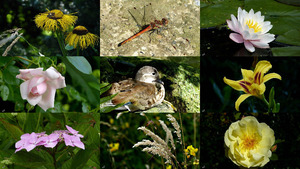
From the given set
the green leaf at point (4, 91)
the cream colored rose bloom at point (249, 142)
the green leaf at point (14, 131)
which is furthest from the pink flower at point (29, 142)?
the cream colored rose bloom at point (249, 142)

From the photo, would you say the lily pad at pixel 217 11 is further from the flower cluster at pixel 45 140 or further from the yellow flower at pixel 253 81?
the flower cluster at pixel 45 140

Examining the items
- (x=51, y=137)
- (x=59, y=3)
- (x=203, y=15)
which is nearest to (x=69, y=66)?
(x=59, y=3)

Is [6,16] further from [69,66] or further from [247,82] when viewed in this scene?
[247,82]

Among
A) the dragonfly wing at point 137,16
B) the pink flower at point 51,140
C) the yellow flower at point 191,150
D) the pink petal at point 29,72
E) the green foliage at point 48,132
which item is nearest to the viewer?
the pink flower at point 51,140

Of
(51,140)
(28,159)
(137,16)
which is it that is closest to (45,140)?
(51,140)

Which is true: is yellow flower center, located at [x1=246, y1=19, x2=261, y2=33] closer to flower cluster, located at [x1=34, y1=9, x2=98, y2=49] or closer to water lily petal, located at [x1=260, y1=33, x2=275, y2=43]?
water lily petal, located at [x1=260, y1=33, x2=275, y2=43]

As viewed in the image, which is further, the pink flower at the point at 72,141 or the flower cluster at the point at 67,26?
the flower cluster at the point at 67,26

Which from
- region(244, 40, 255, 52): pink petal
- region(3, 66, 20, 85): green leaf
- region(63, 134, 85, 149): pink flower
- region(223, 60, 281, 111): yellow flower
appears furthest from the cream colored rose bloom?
region(3, 66, 20, 85): green leaf
